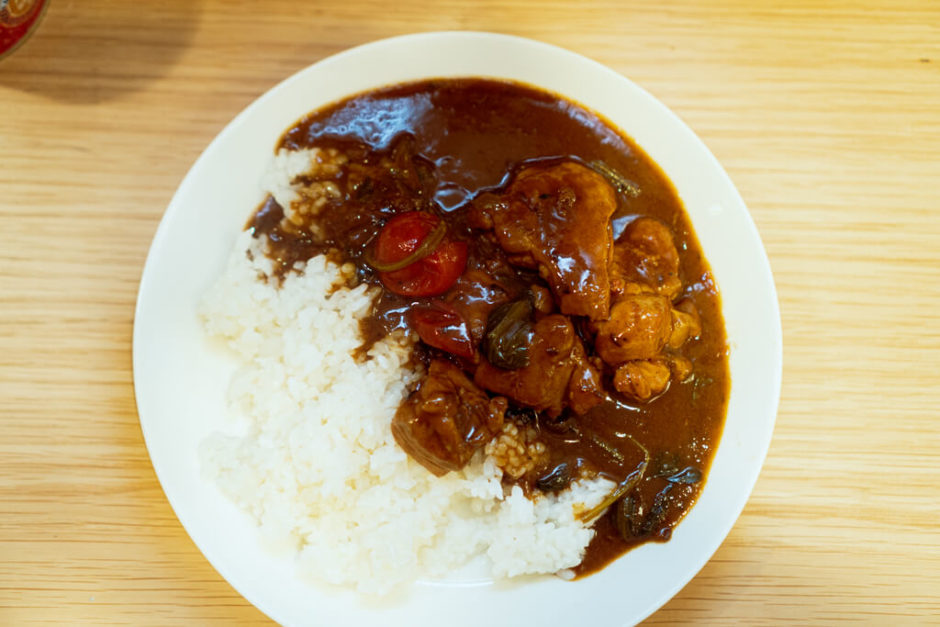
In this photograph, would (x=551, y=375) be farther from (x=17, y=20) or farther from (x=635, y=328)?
(x=17, y=20)

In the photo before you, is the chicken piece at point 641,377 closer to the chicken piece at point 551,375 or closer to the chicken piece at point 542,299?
the chicken piece at point 551,375

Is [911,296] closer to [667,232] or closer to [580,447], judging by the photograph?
[667,232]

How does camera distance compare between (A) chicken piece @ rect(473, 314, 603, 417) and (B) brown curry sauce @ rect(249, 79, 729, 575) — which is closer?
(A) chicken piece @ rect(473, 314, 603, 417)

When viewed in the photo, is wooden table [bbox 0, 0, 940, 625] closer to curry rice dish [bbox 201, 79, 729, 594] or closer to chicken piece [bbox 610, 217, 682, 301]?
curry rice dish [bbox 201, 79, 729, 594]

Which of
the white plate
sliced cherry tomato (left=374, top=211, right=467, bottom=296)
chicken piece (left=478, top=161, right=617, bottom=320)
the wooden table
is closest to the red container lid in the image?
the wooden table

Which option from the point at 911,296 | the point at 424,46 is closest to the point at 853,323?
the point at 911,296

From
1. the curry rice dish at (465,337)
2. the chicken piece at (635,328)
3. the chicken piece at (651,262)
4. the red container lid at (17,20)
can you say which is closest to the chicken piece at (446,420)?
the curry rice dish at (465,337)
